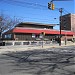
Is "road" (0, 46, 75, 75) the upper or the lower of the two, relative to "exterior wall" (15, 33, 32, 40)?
lower

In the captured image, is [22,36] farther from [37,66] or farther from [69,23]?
[37,66]

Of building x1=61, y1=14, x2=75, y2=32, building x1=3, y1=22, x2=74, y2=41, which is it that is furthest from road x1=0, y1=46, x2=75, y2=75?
building x1=61, y1=14, x2=75, y2=32

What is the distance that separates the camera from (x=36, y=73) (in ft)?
40.2

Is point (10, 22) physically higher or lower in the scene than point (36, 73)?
higher

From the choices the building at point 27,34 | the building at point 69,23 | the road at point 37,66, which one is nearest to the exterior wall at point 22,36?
the building at point 27,34

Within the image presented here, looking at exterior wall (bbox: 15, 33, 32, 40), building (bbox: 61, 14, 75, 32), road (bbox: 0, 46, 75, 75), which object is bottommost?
road (bbox: 0, 46, 75, 75)

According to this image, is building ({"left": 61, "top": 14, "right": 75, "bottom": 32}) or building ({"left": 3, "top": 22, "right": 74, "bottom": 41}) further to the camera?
building ({"left": 61, "top": 14, "right": 75, "bottom": 32})

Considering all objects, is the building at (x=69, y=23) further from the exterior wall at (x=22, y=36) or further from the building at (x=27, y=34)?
the exterior wall at (x=22, y=36)

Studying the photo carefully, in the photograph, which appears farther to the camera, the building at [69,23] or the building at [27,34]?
the building at [69,23]

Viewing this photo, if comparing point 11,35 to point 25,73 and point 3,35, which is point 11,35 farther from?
point 25,73

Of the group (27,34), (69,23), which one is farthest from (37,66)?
(69,23)

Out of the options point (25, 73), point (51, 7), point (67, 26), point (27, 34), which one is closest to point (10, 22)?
point (27, 34)

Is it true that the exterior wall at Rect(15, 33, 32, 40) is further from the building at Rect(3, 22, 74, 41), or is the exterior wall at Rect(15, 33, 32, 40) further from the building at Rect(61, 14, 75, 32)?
the building at Rect(61, 14, 75, 32)

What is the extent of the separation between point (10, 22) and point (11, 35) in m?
8.07
